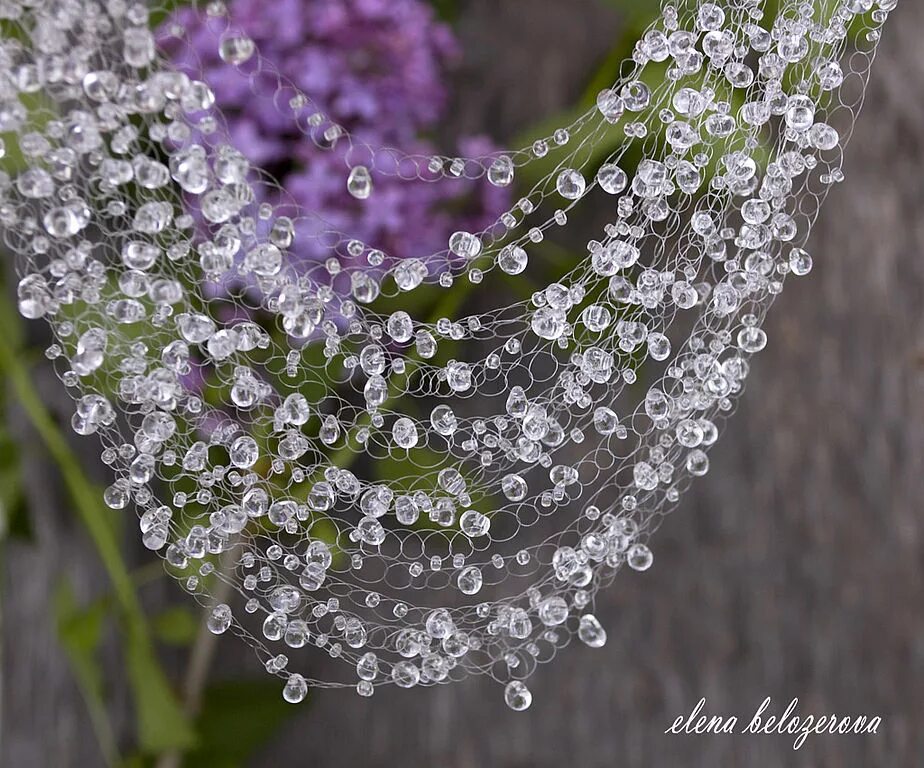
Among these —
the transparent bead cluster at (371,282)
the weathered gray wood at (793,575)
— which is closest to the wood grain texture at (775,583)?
the weathered gray wood at (793,575)

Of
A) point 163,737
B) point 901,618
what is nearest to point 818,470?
point 901,618

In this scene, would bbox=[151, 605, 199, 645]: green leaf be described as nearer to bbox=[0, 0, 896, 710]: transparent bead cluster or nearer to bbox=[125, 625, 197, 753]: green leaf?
bbox=[125, 625, 197, 753]: green leaf

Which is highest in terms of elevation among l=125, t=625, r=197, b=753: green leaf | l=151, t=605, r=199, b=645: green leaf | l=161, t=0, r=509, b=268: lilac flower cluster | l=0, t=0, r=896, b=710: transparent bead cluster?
l=161, t=0, r=509, b=268: lilac flower cluster

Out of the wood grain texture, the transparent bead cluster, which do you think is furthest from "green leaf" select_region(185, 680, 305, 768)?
the transparent bead cluster

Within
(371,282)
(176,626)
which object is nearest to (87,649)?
(176,626)

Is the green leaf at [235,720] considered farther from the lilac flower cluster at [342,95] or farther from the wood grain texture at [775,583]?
the lilac flower cluster at [342,95]
